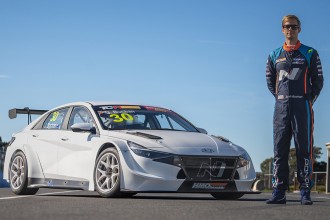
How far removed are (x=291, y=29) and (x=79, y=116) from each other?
3996 millimetres

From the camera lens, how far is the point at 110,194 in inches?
378

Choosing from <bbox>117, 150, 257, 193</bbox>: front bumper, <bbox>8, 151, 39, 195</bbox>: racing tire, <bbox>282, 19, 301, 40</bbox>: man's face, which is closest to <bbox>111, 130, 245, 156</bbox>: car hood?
<bbox>117, 150, 257, 193</bbox>: front bumper

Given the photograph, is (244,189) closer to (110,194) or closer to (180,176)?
(180,176)

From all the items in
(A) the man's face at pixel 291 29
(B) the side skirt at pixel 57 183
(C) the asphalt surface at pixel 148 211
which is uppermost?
(A) the man's face at pixel 291 29

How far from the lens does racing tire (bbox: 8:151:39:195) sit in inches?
448

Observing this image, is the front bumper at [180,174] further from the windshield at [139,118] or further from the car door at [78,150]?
the windshield at [139,118]

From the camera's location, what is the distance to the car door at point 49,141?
36.4ft

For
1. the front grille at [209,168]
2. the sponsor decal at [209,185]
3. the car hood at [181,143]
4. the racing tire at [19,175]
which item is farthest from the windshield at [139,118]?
the racing tire at [19,175]

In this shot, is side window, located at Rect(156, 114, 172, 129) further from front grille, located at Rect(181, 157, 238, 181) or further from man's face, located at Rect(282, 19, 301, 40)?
man's face, located at Rect(282, 19, 301, 40)

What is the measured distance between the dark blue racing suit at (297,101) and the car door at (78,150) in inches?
105

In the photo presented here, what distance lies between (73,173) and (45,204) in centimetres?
259

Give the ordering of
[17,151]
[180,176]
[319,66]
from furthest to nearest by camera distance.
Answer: [17,151]
[180,176]
[319,66]

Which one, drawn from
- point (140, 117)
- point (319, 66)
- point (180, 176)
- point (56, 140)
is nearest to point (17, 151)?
point (56, 140)

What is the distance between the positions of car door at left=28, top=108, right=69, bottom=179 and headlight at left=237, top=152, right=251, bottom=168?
2.87m
